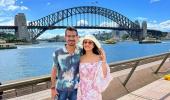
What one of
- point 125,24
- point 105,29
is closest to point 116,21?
point 125,24

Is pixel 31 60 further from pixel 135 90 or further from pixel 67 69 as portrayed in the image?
pixel 67 69

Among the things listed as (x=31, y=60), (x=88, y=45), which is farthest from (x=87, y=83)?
(x=31, y=60)

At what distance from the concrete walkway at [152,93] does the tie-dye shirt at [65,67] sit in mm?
2505

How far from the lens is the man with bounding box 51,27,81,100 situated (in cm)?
330

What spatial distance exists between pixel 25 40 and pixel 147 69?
10726 cm

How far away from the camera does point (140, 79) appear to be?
7.29 m

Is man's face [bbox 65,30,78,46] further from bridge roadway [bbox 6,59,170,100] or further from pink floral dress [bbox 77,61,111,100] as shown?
bridge roadway [bbox 6,59,170,100]

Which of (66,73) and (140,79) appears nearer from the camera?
(66,73)

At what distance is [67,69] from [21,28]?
108255 mm

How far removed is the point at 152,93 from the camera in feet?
19.9

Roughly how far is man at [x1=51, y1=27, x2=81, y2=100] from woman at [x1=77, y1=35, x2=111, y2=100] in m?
0.07

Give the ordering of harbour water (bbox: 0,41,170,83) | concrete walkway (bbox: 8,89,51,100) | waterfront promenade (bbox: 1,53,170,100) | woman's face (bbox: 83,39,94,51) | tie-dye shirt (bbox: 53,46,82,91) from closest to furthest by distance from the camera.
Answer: tie-dye shirt (bbox: 53,46,82,91), woman's face (bbox: 83,39,94,51), concrete walkway (bbox: 8,89,51,100), waterfront promenade (bbox: 1,53,170,100), harbour water (bbox: 0,41,170,83)

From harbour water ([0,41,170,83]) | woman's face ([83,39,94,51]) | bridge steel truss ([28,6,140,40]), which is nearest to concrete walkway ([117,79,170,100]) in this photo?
woman's face ([83,39,94,51])

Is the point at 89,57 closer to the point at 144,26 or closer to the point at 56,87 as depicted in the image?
the point at 56,87
